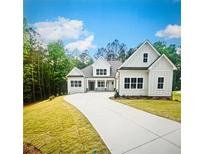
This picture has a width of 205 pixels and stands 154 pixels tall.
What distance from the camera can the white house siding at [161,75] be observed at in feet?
8.14

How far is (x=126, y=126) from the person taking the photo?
2289 millimetres

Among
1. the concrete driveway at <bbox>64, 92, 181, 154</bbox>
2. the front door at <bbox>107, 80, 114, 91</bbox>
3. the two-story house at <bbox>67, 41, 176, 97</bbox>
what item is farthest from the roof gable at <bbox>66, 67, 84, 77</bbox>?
the front door at <bbox>107, 80, 114, 91</bbox>

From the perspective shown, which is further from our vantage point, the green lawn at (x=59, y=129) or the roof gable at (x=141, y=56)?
the roof gable at (x=141, y=56)

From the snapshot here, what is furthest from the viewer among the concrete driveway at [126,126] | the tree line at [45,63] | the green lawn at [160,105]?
the green lawn at [160,105]

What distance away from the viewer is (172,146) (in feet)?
7.08

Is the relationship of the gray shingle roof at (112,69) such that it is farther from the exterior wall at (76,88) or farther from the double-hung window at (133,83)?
the double-hung window at (133,83)

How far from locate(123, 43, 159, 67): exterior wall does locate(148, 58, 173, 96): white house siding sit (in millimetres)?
101

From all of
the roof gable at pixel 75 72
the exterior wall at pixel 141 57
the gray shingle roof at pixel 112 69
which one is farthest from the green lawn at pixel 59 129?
the exterior wall at pixel 141 57

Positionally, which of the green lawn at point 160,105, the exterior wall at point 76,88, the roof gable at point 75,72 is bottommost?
the green lawn at point 160,105

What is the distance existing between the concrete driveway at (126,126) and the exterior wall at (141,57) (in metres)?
0.48

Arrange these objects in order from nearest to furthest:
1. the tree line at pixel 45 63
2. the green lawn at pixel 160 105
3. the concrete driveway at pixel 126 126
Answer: the concrete driveway at pixel 126 126 → the tree line at pixel 45 63 → the green lawn at pixel 160 105
